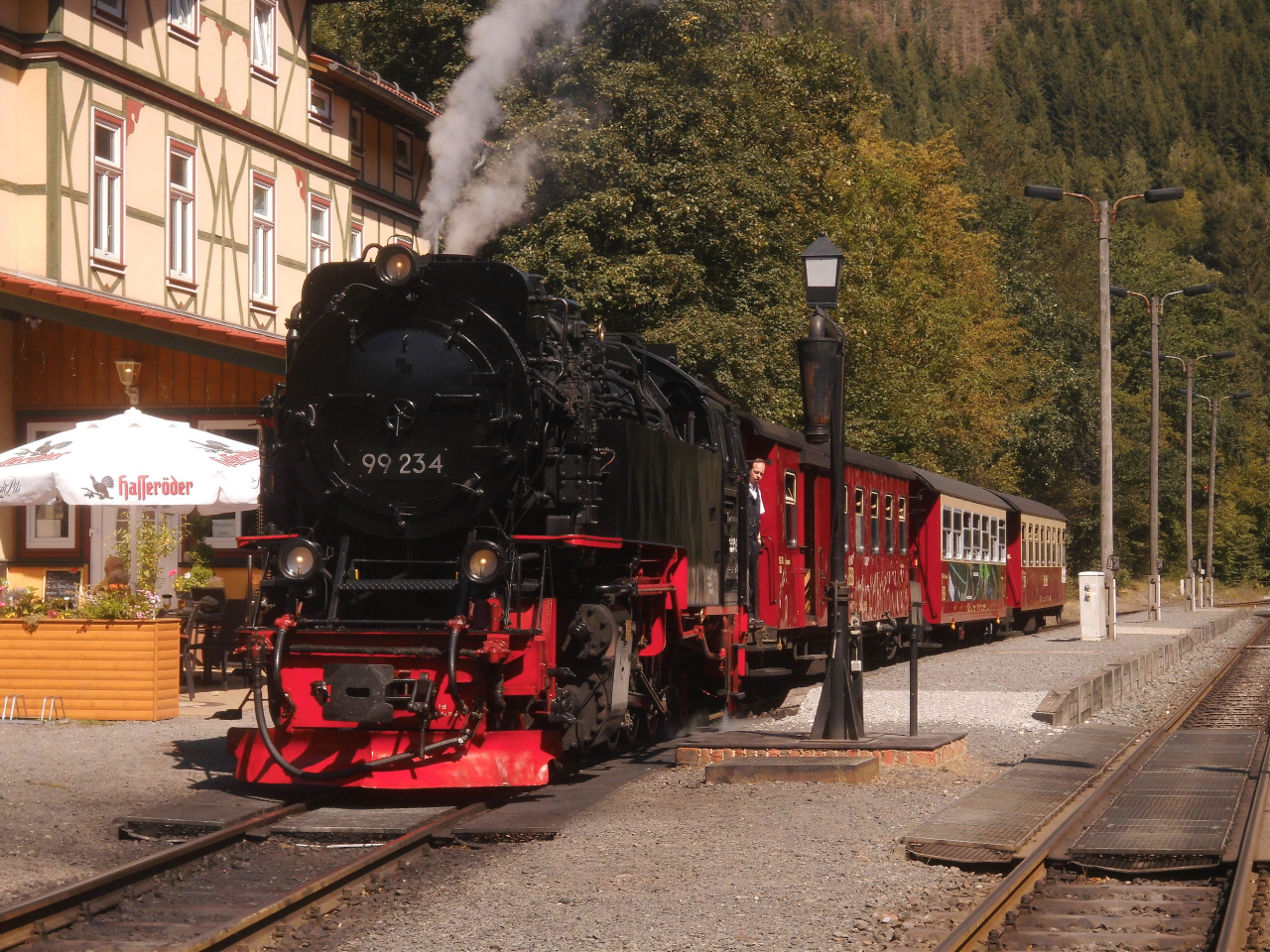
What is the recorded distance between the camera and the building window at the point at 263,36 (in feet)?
73.4

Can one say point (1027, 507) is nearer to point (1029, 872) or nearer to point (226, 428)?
point (226, 428)

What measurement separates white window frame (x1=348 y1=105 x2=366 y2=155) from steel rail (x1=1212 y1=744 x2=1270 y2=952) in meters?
19.1

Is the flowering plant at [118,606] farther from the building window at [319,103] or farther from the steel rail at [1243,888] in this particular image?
the building window at [319,103]

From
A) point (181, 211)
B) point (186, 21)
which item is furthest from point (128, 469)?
point (186, 21)

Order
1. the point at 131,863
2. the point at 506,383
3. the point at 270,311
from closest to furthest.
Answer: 1. the point at 131,863
2. the point at 506,383
3. the point at 270,311

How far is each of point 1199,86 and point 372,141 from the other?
139504mm

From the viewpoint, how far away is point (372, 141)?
2600 centimetres

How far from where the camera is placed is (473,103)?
1744cm

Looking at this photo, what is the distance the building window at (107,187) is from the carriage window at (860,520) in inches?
366

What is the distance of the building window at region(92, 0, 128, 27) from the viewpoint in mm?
18891

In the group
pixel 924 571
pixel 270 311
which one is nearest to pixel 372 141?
pixel 270 311

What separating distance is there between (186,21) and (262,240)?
10.8 ft

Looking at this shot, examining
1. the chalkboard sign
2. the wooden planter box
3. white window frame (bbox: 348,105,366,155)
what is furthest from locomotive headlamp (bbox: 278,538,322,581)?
white window frame (bbox: 348,105,366,155)

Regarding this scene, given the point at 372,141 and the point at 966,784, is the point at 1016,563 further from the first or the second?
the point at 966,784
